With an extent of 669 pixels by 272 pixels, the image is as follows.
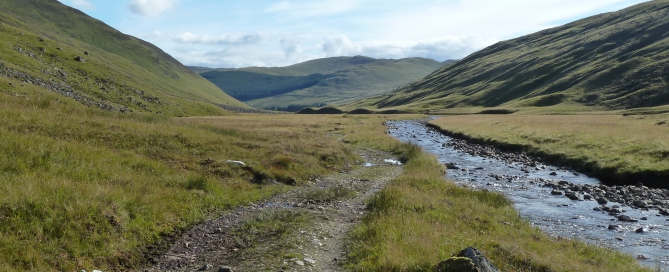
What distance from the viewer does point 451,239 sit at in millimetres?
12656

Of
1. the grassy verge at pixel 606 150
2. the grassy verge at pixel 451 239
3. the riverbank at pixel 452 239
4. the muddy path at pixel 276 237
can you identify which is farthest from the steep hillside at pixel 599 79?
the muddy path at pixel 276 237

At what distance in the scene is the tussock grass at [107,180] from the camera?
32.3ft

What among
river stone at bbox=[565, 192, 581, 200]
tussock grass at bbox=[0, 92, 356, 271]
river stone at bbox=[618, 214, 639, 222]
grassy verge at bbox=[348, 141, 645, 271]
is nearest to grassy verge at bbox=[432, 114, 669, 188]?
river stone at bbox=[565, 192, 581, 200]

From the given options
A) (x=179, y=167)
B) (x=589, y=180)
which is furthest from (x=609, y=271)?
(x=589, y=180)

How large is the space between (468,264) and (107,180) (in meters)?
12.9

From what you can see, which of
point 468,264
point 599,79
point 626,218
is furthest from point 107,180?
point 599,79

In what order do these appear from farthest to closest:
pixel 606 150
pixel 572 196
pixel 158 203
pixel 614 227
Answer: pixel 606 150
pixel 572 196
pixel 614 227
pixel 158 203

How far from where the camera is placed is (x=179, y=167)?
20.7m

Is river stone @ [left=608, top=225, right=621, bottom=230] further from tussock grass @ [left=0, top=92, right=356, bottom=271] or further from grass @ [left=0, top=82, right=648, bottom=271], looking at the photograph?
tussock grass @ [left=0, top=92, right=356, bottom=271]

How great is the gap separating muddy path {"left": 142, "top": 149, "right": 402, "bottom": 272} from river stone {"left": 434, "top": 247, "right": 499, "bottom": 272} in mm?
2805

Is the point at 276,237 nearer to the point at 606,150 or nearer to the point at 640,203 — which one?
the point at 640,203

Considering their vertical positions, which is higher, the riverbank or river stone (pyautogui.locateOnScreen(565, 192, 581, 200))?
the riverbank

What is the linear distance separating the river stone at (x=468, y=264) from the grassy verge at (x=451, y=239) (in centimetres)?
50

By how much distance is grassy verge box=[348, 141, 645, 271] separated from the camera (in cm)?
1080
